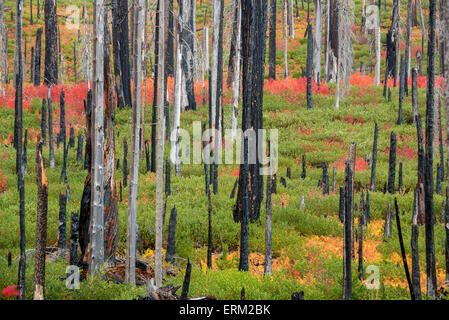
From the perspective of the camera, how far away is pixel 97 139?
5.58 metres

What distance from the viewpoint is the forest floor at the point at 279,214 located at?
6.29 meters

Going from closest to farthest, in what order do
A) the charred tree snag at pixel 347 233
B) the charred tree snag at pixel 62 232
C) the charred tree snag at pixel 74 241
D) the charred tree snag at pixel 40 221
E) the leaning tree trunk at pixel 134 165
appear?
the charred tree snag at pixel 40 221, the charred tree snag at pixel 347 233, the leaning tree trunk at pixel 134 165, the charred tree snag at pixel 74 241, the charred tree snag at pixel 62 232

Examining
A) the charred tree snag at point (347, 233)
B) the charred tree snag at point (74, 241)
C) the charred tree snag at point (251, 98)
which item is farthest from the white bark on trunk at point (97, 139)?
the charred tree snag at point (347, 233)

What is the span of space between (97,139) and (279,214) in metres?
4.82

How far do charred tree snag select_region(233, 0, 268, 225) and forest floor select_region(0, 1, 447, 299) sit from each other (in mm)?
454

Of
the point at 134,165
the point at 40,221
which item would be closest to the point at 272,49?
the point at 134,165

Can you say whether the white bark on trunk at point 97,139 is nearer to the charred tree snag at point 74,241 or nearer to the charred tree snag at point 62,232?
the charred tree snag at point 74,241

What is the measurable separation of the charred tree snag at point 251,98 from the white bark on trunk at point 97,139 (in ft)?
6.36

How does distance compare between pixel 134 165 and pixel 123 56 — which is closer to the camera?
pixel 134 165

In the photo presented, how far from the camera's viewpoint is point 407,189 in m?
11.5

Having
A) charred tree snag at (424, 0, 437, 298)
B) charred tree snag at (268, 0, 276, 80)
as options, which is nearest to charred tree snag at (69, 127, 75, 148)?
charred tree snag at (424, 0, 437, 298)

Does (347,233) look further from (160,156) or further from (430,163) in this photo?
(160,156)
